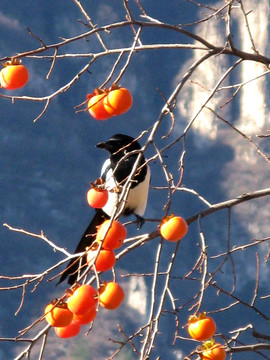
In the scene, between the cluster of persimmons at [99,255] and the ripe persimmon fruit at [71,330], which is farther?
the ripe persimmon fruit at [71,330]

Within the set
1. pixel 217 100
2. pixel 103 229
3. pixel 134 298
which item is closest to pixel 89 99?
pixel 103 229

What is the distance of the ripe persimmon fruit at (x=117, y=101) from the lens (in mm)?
1858

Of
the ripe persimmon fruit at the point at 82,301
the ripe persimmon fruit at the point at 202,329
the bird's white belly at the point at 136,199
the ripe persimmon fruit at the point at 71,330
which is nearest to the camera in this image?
the ripe persimmon fruit at the point at 82,301

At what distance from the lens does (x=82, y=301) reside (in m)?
1.61

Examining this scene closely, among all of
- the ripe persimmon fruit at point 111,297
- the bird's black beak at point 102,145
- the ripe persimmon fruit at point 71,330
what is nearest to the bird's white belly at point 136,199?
the bird's black beak at point 102,145

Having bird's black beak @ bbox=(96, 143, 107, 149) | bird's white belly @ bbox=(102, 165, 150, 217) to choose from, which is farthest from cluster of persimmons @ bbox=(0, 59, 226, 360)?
bird's white belly @ bbox=(102, 165, 150, 217)

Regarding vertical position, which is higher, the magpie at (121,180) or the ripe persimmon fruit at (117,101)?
the magpie at (121,180)

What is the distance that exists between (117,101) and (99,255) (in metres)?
0.42

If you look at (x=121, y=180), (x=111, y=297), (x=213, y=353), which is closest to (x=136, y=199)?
→ (x=121, y=180)

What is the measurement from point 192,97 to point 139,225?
2.51 m

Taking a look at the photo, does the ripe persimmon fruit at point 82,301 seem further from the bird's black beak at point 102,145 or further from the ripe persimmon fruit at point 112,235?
the bird's black beak at point 102,145

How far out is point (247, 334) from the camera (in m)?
5.81

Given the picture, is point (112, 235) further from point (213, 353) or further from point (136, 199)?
point (136, 199)

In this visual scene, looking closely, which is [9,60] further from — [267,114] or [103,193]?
[267,114]
